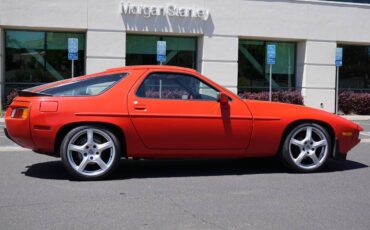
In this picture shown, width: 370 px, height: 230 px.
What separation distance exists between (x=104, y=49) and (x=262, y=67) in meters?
7.03

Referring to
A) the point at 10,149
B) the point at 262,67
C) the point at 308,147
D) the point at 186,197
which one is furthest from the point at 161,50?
the point at 186,197

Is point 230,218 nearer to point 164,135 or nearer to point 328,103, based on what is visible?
point 164,135

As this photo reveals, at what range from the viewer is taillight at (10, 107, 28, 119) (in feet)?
20.1

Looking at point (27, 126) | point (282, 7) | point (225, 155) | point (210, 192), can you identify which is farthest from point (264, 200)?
point (282, 7)

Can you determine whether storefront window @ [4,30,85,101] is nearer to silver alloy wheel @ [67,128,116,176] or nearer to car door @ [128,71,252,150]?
car door @ [128,71,252,150]

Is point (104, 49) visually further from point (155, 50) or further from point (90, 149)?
point (90, 149)

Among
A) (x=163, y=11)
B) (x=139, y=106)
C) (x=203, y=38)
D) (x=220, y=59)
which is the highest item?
(x=163, y=11)

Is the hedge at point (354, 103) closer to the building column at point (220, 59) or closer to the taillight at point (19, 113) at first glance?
the building column at point (220, 59)

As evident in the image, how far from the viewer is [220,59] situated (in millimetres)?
20016

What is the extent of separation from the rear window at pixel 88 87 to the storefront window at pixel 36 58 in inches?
538

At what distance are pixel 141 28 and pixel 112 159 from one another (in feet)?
44.7

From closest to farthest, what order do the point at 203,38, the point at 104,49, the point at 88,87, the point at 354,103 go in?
1. the point at 88,87
2. the point at 104,49
3. the point at 203,38
4. the point at 354,103

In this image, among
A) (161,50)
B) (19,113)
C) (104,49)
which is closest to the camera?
(19,113)

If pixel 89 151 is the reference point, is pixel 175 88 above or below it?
above
